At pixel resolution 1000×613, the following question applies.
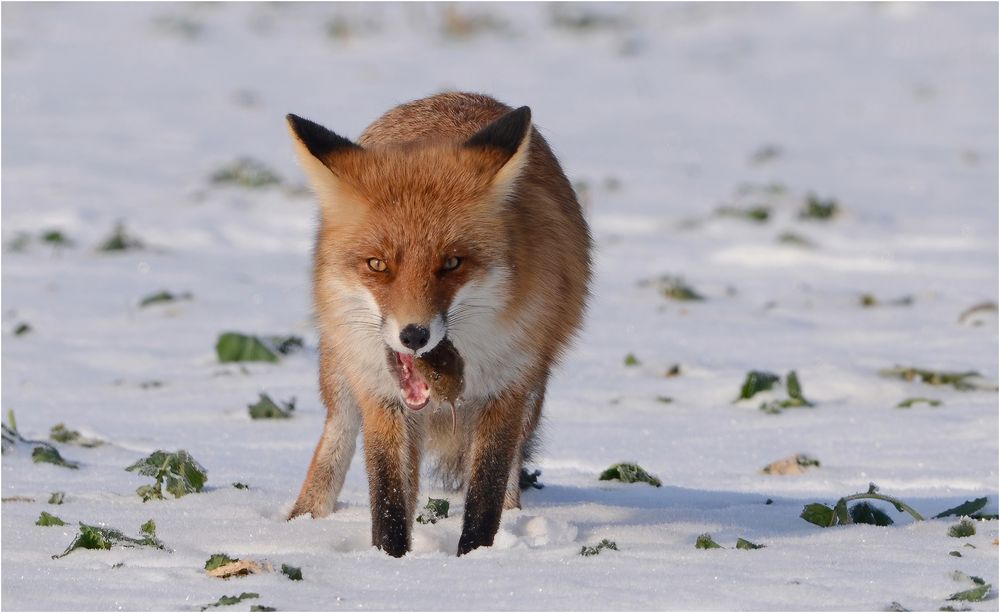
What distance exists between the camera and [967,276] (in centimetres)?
1188

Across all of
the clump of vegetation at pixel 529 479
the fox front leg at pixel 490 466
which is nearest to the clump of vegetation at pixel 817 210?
the clump of vegetation at pixel 529 479

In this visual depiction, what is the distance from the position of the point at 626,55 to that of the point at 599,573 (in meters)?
19.4

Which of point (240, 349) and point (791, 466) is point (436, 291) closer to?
point (791, 466)

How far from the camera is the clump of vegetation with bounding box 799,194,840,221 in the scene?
1384 cm

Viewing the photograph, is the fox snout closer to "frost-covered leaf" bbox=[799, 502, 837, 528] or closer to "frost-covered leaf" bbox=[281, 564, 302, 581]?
"frost-covered leaf" bbox=[281, 564, 302, 581]

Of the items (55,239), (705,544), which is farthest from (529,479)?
(55,239)

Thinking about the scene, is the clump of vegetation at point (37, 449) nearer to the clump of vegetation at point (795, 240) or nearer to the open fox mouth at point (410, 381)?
the open fox mouth at point (410, 381)

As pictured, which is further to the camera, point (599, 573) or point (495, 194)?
point (495, 194)

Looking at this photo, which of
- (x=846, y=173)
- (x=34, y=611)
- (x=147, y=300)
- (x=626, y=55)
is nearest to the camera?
(x=34, y=611)

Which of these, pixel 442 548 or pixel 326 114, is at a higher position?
pixel 326 114

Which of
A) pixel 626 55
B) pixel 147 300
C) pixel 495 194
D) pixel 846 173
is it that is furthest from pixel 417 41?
pixel 495 194

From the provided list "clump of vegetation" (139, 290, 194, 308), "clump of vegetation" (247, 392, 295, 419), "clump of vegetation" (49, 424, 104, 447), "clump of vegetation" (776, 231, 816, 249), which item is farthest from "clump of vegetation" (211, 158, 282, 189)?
"clump of vegetation" (49, 424, 104, 447)

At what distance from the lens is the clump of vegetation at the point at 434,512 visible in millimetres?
5645

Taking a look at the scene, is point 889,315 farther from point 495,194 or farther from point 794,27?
point 794,27
